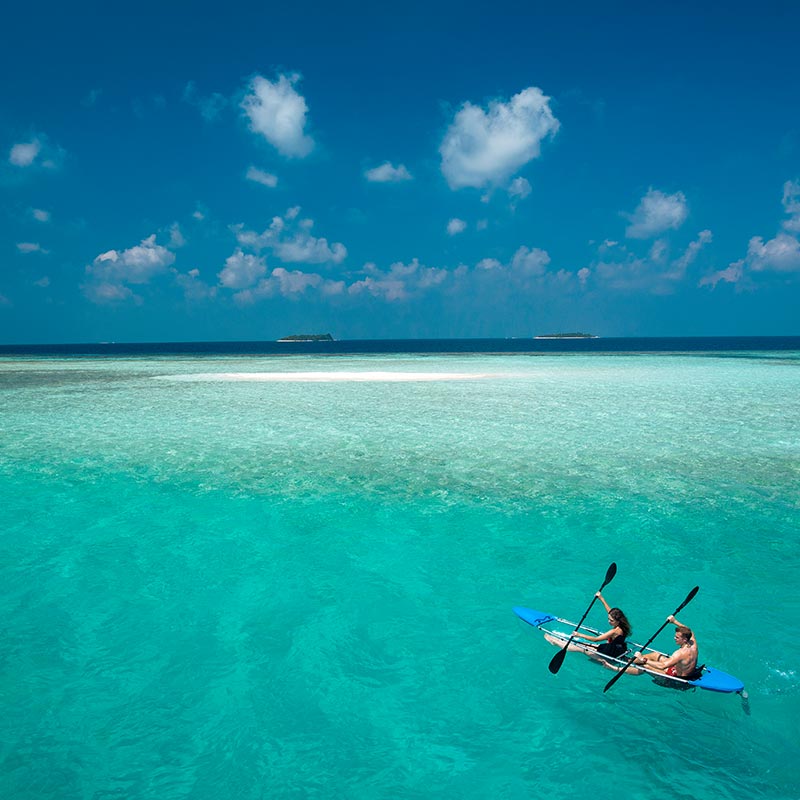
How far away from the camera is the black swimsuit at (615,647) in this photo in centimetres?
636

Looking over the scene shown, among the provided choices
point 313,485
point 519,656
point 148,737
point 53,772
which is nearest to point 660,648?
point 519,656

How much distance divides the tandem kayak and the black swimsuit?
5 centimetres

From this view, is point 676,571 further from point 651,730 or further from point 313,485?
point 313,485

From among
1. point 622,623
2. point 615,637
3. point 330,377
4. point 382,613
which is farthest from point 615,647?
point 330,377

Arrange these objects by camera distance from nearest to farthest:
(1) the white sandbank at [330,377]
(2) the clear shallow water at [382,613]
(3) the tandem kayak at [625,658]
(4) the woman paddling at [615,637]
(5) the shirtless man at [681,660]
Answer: (2) the clear shallow water at [382,613] < (3) the tandem kayak at [625,658] < (5) the shirtless man at [681,660] < (4) the woman paddling at [615,637] < (1) the white sandbank at [330,377]

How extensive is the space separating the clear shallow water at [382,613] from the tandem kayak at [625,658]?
23cm

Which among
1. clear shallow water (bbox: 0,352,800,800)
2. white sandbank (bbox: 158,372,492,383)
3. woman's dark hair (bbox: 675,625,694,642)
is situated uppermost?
white sandbank (bbox: 158,372,492,383)

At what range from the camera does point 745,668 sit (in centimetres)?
653

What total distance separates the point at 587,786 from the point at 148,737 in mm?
3807

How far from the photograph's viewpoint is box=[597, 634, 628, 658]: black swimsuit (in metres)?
6.36

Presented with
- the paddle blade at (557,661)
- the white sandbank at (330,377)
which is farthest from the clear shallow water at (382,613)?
the white sandbank at (330,377)

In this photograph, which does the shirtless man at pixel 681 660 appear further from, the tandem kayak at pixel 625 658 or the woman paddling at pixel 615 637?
the woman paddling at pixel 615 637

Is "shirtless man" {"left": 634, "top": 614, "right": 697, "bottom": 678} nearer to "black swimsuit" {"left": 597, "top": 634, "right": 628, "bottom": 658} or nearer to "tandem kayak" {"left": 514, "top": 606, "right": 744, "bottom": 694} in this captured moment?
"tandem kayak" {"left": 514, "top": 606, "right": 744, "bottom": 694}

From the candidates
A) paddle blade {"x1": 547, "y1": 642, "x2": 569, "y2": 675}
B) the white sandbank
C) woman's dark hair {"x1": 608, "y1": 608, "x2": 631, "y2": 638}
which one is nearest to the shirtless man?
woman's dark hair {"x1": 608, "y1": 608, "x2": 631, "y2": 638}
